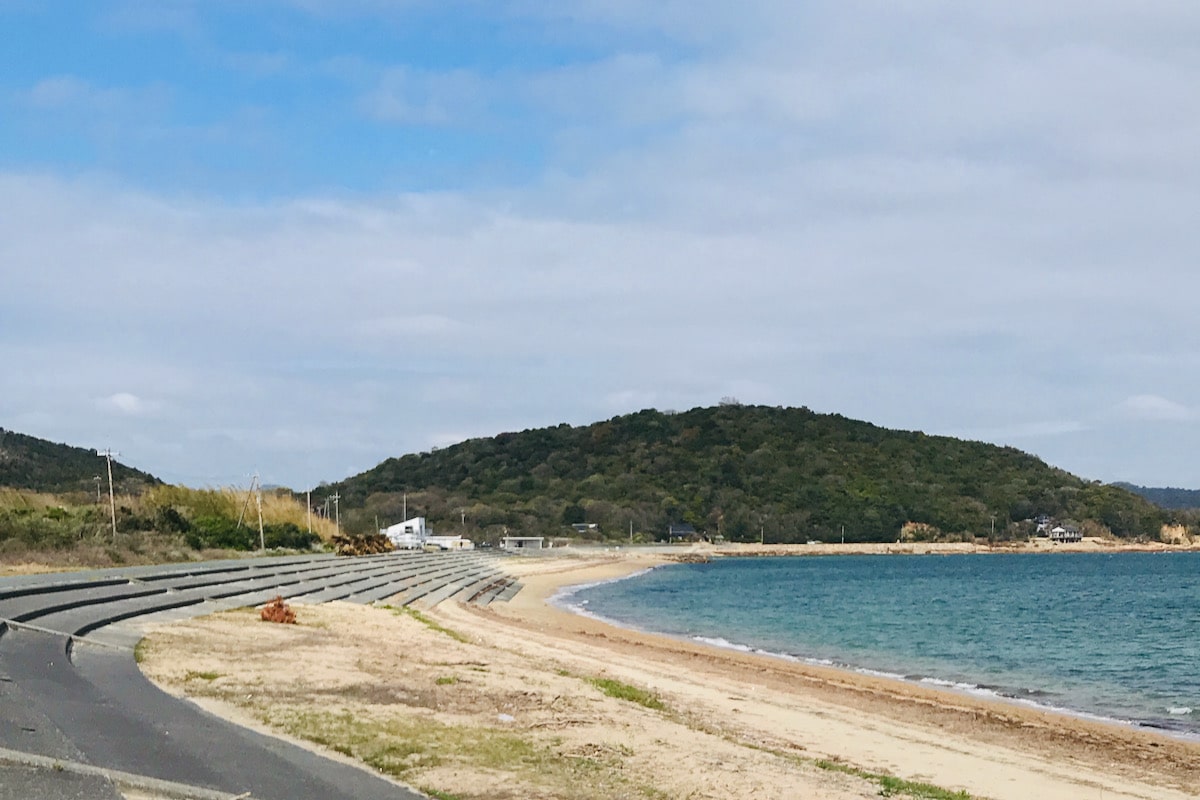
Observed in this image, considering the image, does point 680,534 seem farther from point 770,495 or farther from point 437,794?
point 437,794

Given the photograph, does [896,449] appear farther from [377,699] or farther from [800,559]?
[377,699]

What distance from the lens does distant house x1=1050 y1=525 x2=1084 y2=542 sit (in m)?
172

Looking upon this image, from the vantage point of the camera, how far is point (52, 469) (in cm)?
9575

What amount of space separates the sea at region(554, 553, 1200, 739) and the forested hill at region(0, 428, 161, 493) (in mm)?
43013

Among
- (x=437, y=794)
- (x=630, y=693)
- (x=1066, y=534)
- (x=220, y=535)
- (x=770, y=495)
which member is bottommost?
(x=1066, y=534)

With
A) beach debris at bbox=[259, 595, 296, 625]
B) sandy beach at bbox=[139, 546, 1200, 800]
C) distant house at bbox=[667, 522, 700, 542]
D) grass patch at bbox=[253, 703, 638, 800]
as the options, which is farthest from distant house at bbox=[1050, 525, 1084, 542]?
grass patch at bbox=[253, 703, 638, 800]

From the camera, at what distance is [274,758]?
905cm

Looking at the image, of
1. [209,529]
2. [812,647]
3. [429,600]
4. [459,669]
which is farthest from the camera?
[209,529]

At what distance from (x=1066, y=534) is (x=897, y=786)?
177415 mm

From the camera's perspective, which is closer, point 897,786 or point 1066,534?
point 897,786

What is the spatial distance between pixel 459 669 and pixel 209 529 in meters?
40.9

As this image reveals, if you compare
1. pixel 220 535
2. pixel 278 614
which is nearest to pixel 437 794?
pixel 278 614

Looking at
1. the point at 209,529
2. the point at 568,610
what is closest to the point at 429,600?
the point at 568,610

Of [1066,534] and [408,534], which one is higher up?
[408,534]
